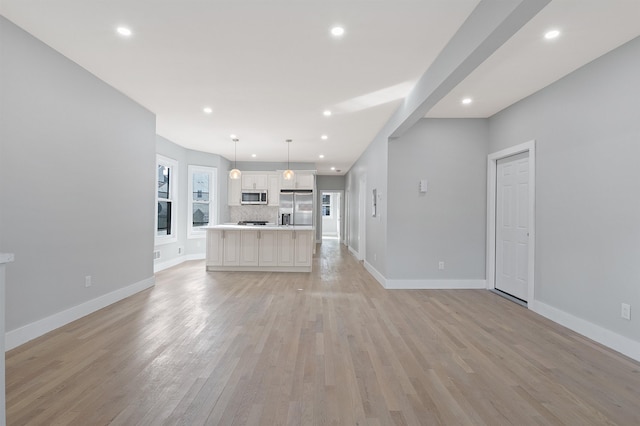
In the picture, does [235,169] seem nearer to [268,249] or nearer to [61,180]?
[268,249]

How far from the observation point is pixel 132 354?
263 cm

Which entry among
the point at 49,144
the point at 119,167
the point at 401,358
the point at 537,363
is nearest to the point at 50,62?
the point at 49,144

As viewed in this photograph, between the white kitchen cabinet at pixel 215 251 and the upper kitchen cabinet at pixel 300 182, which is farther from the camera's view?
the upper kitchen cabinet at pixel 300 182

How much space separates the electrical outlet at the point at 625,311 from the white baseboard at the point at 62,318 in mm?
5272

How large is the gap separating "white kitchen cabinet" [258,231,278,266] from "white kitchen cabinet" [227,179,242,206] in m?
2.78

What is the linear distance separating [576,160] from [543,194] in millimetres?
568

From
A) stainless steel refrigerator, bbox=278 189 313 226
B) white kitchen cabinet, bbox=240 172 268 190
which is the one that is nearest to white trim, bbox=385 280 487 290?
stainless steel refrigerator, bbox=278 189 313 226

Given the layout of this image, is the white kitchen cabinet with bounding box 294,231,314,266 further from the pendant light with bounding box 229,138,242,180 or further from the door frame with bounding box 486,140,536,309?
the door frame with bounding box 486,140,536,309

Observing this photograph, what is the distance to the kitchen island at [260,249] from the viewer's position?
6434mm

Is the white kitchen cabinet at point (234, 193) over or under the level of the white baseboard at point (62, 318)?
over

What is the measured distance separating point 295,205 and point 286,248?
109 inches

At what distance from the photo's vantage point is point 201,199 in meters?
8.07

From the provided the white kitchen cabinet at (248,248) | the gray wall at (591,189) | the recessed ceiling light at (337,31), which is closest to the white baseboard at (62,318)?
the white kitchen cabinet at (248,248)

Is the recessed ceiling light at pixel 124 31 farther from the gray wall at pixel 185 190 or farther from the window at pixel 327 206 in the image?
the window at pixel 327 206
